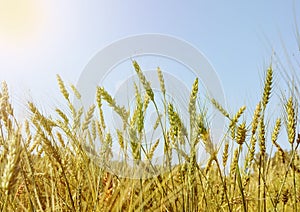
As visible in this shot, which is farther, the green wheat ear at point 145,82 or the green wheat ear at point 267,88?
the green wheat ear at point 267,88

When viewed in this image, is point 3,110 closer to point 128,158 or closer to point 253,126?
point 128,158

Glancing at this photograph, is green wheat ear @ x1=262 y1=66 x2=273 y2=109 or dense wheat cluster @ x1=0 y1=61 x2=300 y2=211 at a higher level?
green wheat ear @ x1=262 y1=66 x2=273 y2=109

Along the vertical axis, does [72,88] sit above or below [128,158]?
above

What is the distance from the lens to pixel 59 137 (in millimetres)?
1665

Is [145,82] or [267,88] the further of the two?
[267,88]

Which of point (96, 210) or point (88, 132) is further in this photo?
point (88, 132)

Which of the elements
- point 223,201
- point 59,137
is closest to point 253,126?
point 223,201

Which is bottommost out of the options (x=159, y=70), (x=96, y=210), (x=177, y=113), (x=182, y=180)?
(x=96, y=210)

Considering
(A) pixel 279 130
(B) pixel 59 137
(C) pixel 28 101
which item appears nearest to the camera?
(C) pixel 28 101

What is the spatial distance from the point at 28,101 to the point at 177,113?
0.57m

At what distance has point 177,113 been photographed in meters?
1.35

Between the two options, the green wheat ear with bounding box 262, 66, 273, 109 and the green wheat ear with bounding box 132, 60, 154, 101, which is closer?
the green wheat ear with bounding box 132, 60, 154, 101

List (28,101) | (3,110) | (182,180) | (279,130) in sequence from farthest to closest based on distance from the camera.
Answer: (279,130), (28,101), (182,180), (3,110)

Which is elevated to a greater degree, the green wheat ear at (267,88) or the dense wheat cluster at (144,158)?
the green wheat ear at (267,88)
